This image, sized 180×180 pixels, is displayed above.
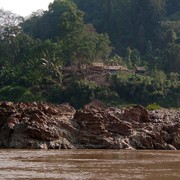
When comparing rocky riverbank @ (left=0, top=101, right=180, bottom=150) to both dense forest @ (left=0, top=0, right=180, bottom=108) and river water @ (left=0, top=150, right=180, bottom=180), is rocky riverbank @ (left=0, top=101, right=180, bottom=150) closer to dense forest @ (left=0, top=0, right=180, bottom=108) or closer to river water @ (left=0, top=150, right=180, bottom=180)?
river water @ (left=0, top=150, right=180, bottom=180)

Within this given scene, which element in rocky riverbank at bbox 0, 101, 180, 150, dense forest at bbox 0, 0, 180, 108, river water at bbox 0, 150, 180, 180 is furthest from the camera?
dense forest at bbox 0, 0, 180, 108

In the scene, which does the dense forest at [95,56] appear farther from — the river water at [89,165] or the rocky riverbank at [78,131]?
the river water at [89,165]

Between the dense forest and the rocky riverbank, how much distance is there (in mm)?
33556

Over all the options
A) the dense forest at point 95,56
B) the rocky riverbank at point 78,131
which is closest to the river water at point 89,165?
the rocky riverbank at point 78,131

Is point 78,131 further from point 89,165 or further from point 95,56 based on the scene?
point 95,56

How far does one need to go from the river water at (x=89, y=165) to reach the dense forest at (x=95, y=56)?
4101cm

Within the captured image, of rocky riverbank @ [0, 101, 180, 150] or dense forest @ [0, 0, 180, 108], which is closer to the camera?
rocky riverbank @ [0, 101, 180, 150]

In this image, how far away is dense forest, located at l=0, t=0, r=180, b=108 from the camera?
71.2m

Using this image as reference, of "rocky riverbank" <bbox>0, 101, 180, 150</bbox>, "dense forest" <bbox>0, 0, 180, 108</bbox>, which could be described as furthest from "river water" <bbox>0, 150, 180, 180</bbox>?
"dense forest" <bbox>0, 0, 180, 108</bbox>

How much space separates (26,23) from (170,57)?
161 ft

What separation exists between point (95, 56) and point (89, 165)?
54.0 metres

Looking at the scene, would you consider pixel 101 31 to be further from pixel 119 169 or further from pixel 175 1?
pixel 119 169

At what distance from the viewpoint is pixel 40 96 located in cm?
7062

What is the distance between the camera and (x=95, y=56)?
77000 mm
